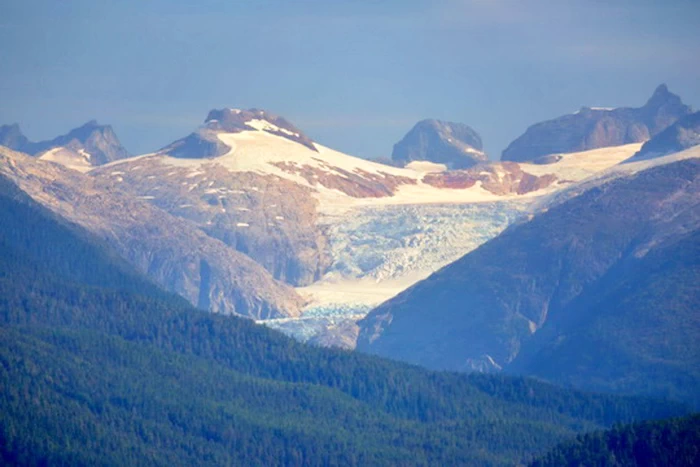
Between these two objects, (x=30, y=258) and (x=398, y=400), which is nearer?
(x=398, y=400)

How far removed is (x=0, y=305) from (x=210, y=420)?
70.4 ft

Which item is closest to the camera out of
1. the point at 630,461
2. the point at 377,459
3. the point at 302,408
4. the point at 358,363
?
the point at 630,461

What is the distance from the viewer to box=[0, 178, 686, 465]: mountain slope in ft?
510

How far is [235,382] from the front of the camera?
173m

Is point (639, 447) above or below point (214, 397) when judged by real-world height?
below

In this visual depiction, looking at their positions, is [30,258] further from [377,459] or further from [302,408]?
[377,459]

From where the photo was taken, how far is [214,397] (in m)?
168

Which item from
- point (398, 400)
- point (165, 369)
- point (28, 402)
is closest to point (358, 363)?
point (398, 400)

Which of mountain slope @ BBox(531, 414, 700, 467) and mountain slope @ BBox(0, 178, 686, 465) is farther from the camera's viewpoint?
mountain slope @ BBox(0, 178, 686, 465)

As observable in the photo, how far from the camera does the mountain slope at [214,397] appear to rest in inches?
6117

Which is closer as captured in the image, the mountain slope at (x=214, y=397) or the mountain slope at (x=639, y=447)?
the mountain slope at (x=639, y=447)

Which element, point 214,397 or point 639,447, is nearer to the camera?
point 639,447

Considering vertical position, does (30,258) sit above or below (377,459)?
above

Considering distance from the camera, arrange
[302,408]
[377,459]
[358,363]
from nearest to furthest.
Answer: [377,459]
[302,408]
[358,363]
